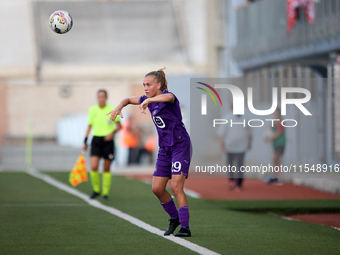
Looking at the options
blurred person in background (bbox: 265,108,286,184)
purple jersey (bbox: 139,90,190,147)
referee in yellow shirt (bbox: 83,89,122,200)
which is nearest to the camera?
purple jersey (bbox: 139,90,190,147)

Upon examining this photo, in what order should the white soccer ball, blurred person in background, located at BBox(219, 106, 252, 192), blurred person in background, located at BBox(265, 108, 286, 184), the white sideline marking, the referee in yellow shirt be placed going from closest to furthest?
the white sideline marking → the white soccer ball → the referee in yellow shirt → blurred person in background, located at BBox(219, 106, 252, 192) → blurred person in background, located at BBox(265, 108, 286, 184)

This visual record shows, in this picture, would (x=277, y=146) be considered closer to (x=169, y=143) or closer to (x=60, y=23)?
(x=60, y=23)

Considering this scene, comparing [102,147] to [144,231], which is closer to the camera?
[144,231]

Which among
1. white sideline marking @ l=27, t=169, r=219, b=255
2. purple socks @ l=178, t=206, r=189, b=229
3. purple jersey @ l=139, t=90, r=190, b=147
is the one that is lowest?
white sideline marking @ l=27, t=169, r=219, b=255

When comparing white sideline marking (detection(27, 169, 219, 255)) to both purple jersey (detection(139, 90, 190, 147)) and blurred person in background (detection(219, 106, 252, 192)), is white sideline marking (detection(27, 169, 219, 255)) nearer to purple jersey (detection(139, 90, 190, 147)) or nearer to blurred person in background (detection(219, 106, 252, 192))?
purple jersey (detection(139, 90, 190, 147))

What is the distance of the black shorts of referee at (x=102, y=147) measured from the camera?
12883 mm

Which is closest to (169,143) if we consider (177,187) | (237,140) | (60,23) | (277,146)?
(177,187)

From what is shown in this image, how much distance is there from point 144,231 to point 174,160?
1137mm

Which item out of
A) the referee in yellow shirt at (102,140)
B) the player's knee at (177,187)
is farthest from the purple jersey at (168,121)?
the referee in yellow shirt at (102,140)

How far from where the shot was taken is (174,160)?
788cm

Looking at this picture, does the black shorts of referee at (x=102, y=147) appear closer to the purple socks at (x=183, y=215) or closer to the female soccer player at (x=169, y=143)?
the female soccer player at (x=169, y=143)

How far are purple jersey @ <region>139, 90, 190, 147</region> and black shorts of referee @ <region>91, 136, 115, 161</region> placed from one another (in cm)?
505

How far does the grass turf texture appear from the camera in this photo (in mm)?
7215

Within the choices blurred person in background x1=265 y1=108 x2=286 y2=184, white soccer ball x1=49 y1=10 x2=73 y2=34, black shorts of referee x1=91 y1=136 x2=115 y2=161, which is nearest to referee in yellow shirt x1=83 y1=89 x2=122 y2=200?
black shorts of referee x1=91 y1=136 x2=115 y2=161
